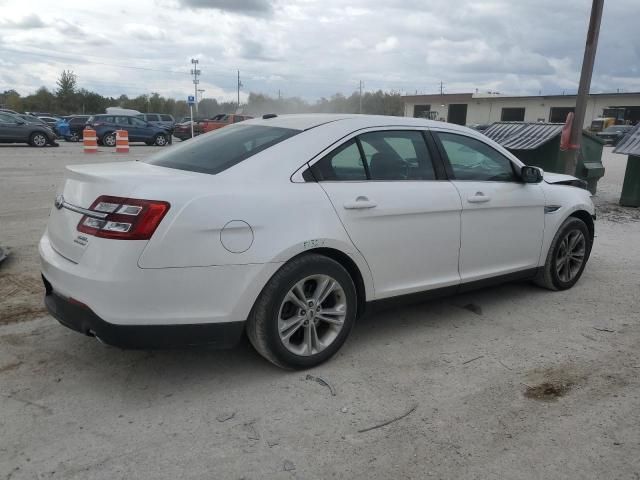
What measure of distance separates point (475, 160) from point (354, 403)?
2.26 metres

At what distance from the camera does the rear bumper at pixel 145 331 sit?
289 cm

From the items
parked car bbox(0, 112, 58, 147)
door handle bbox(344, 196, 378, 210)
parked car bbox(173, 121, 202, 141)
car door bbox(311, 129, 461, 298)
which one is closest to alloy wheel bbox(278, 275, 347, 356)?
car door bbox(311, 129, 461, 298)

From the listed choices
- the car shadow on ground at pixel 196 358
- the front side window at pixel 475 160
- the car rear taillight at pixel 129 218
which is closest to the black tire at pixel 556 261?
the front side window at pixel 475 160

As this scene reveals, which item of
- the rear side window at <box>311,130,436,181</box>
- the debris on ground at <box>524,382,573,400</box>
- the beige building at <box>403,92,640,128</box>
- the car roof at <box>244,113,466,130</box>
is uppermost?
the beige building at <box>403,92,640,128</box>

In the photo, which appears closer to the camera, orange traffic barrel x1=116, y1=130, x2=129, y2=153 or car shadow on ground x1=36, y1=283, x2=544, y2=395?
car shadow on ground x1=36, y1=283, x2=544, y2=395

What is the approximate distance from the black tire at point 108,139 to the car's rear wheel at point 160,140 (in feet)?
7.37

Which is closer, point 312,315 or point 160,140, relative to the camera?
point 312,315

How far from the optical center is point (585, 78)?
29.5ft

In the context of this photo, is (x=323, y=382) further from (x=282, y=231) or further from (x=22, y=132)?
(x=22, y=132)

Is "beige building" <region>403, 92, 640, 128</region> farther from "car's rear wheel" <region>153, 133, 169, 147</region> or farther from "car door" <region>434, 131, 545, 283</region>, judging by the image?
"car door" <region>434, 131, 545, 283</region>

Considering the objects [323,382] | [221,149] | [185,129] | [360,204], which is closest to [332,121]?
[360,204]

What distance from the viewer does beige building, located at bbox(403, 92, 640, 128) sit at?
58031 millimetres

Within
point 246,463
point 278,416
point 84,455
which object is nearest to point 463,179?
point 278,416

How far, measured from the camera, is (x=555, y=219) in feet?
16.2
